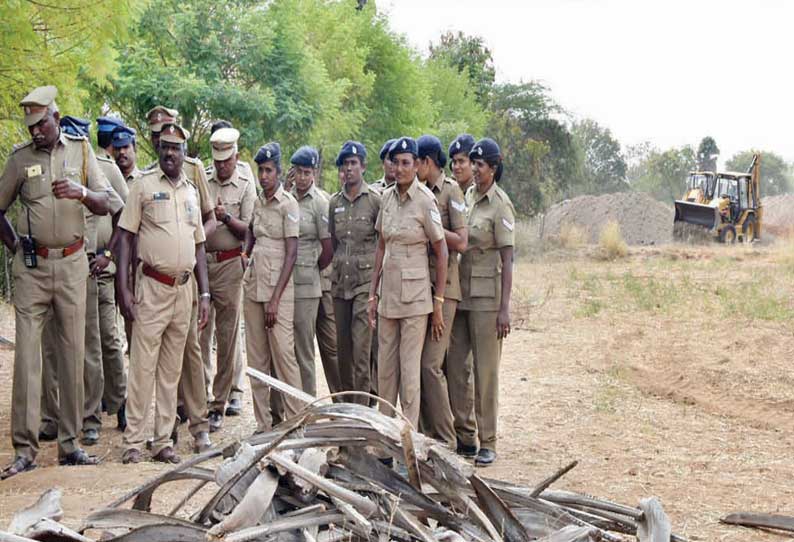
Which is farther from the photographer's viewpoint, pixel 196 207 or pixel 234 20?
pixel 234 20

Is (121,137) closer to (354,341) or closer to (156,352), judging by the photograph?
(156,352)

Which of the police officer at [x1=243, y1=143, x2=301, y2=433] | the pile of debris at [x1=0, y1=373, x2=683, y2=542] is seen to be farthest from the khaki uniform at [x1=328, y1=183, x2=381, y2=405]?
the pile of debris at [x1=0, y1=373, x2=683, y2=542]

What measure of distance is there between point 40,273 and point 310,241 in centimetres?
208

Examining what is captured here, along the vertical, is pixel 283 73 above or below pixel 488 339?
above

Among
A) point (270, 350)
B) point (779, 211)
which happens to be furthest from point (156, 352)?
point (779, 211)

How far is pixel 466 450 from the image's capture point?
7.23m

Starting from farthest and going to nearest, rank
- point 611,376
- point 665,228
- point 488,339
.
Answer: point 665,228 → point 611,376 → point 488,339

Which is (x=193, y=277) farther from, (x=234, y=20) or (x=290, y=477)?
(x=234, y=20)

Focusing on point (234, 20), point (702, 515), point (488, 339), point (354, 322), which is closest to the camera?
point (702, 515)

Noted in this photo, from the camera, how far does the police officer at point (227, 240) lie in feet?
25.0

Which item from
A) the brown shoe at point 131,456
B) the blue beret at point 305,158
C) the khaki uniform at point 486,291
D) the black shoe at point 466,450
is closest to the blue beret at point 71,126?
the blue beret at point 305,158

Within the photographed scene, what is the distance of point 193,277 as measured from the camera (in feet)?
22.3

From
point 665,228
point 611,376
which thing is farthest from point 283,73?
point 665,228

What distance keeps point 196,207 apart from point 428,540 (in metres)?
3.92
